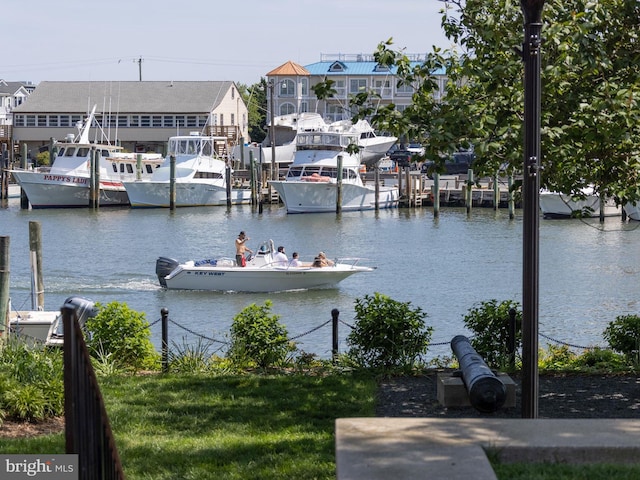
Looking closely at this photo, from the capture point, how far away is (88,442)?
6031 millimetres

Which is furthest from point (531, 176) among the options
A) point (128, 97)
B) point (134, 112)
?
point (128, 97)

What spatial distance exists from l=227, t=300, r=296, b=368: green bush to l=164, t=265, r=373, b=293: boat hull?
16.7 meters

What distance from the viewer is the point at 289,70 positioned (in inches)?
4215

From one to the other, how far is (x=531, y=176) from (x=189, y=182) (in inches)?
2416

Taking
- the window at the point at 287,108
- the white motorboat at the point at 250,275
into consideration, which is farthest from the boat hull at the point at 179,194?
the window at the point at 287,108

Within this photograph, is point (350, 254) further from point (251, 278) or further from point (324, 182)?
point (324, 182)

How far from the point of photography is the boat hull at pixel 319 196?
6512 cm

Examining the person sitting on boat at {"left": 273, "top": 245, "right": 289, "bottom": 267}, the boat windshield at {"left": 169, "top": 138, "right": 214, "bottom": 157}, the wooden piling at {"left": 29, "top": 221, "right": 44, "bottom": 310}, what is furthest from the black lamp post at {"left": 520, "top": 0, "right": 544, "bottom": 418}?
the boat windshield at {"left": 169, "top": 138, "right": 214, "bottom": 157}

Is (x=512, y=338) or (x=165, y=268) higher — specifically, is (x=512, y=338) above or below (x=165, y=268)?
above

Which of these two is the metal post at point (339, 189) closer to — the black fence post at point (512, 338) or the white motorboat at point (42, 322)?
the white motorboat at point (42, 322)

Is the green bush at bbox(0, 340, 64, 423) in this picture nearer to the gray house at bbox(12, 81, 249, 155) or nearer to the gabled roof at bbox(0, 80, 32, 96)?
the gray house at bbox(12, 81, 249, 155)

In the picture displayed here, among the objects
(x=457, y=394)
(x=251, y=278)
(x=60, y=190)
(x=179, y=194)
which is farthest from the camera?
(x=179, y=194)

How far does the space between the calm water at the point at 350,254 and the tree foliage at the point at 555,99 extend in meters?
4.78

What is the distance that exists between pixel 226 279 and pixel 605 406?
20.9 meters
